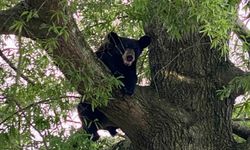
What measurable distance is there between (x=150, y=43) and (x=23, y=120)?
1.59 m

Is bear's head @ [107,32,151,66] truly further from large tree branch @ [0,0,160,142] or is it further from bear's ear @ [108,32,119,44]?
large tree branch @ [0,0,160,142]

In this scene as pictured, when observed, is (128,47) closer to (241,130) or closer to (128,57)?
(128,57)

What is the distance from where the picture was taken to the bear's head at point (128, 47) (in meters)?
4.52

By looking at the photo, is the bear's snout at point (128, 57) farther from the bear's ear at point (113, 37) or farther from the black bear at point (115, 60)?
the bear's ear at point (113, 37)

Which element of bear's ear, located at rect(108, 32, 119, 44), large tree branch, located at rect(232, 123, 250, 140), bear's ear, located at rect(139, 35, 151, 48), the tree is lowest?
large tree branch, located at rect(232, 123, 250, 140)

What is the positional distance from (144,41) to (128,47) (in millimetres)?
134

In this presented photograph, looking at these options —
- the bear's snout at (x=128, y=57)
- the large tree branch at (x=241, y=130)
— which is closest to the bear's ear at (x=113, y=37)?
the bear's snout at (x=128, y=57)

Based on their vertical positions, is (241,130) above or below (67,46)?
below

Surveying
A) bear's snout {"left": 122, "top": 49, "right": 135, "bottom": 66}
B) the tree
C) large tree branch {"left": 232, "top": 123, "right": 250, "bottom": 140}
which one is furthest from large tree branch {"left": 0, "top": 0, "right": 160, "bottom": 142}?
large tree branch {"left": 232, "top": 123, "right": 250, "bottom": 140}

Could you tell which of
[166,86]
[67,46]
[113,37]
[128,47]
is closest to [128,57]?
[128,47]

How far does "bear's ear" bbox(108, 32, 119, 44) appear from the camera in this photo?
4347 mm

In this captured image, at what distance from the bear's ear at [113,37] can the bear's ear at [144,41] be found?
0.73ft

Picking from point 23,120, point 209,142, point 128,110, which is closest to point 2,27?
point 23,120

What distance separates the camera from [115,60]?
4.47 m
